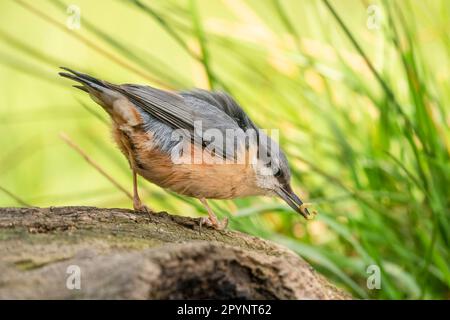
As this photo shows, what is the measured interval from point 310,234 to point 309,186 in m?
0.27

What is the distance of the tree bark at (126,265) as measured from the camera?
6.63ft

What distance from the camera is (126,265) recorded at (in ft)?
6.72

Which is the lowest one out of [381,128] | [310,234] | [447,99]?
[310,234]

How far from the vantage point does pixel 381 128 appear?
3904 mm

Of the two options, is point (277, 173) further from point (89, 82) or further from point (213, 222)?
point (89, 82)

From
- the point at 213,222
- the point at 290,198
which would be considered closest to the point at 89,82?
the point at 213,222

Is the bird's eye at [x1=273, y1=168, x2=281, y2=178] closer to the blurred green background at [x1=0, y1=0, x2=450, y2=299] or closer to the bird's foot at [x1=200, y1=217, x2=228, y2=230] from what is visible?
the blurred green background at [x1=0, y1=0, x2=450, y2=299]

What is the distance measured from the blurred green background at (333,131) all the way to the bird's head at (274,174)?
8cm

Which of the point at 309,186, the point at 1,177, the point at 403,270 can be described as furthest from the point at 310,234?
the point at 1,177

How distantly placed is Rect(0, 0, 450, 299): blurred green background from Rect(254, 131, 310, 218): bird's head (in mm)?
79

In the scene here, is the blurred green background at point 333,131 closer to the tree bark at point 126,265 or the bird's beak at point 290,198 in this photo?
the bird's beak at point 290,198

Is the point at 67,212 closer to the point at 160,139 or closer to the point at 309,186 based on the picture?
the point at 160,139

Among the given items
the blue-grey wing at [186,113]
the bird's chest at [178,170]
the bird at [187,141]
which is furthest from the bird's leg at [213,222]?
the blue-grey wing at [186,113]

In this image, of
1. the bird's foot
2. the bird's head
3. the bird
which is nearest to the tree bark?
the bird's foot
